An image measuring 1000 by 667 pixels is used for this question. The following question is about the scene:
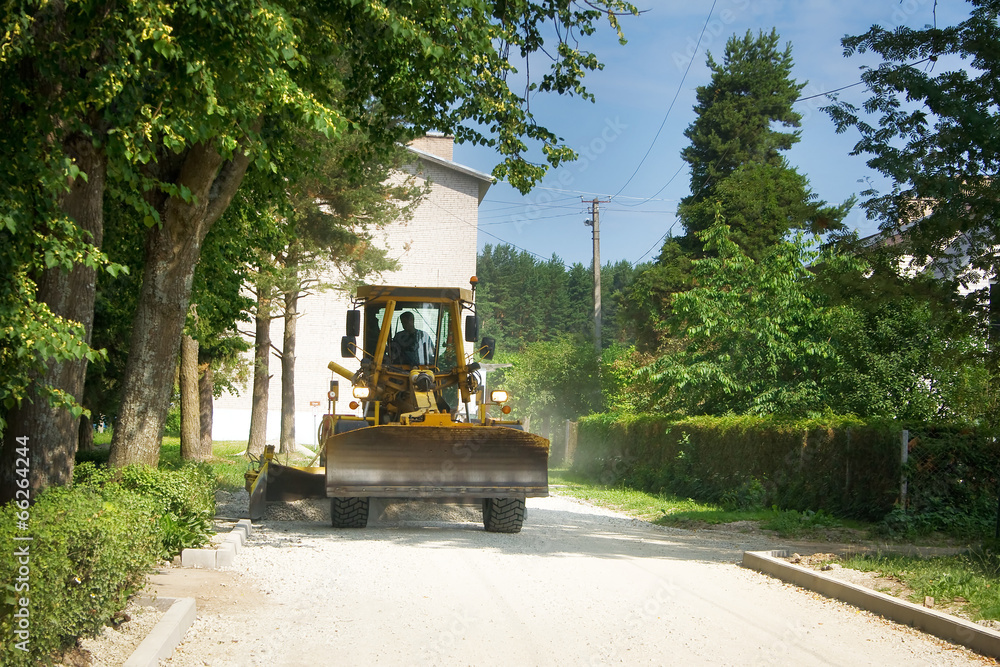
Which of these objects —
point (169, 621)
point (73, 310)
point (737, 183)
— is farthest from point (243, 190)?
point (737, 183)

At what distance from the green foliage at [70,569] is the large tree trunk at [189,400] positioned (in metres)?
14.3

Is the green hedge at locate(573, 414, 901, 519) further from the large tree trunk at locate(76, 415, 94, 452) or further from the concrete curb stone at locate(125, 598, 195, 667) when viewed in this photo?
the large tree trunk at locate(76, 415, 94, 452)

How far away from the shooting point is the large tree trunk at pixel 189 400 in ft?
67.6

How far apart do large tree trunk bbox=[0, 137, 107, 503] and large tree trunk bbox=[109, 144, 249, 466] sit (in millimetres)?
1751

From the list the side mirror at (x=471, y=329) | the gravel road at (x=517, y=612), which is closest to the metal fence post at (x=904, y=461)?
the gravel road at (x=517, y=612)

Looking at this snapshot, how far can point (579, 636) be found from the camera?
6824mm

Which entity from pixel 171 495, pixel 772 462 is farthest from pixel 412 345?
pixel 772 462

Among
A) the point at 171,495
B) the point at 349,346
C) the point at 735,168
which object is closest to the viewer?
the point at 171,495

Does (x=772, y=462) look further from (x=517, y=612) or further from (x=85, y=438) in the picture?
(x=85, y=438)

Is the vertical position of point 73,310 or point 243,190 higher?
point 243,190

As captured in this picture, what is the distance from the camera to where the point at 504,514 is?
1310cm

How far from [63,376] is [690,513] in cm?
1208

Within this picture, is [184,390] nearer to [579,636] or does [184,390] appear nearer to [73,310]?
[73,310]

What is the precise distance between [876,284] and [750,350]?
10594 millimetres
